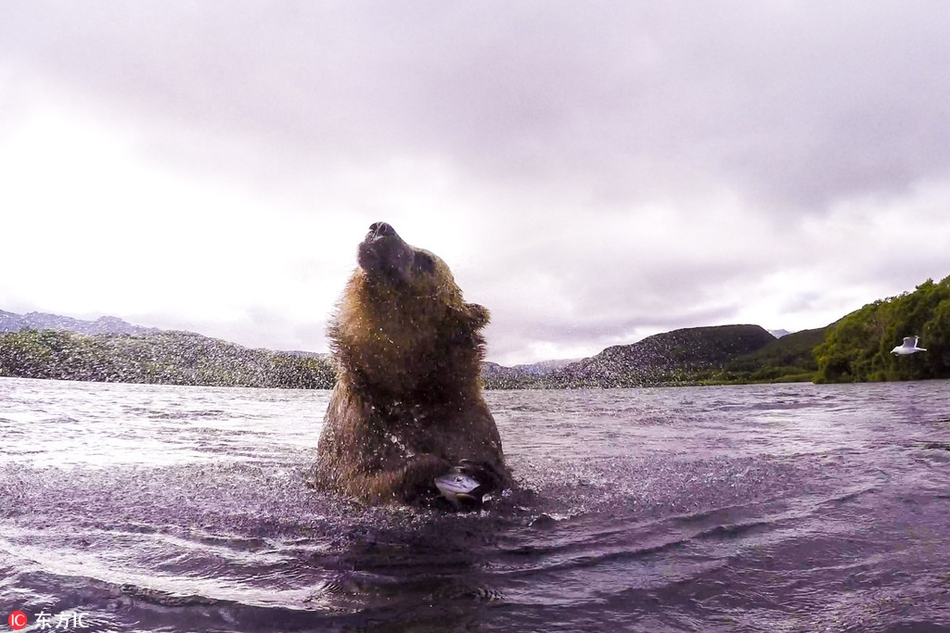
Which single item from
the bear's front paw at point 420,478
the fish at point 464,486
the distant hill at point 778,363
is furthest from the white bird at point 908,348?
the distant hill at point 778,363

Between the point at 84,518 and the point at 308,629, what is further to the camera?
the point at 84,518

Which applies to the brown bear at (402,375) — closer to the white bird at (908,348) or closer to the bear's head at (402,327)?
the bear's head at (402,327)

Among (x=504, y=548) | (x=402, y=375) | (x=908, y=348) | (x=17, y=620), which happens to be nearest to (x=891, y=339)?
(x=908, y=348)

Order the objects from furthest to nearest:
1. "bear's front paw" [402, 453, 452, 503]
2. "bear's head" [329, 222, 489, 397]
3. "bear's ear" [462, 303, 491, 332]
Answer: "bear's ear" [462, 303, 491, 332]
"bear's head" [329, 222, 489, 397]
"bear's front paw" [402, 453, 452, 503]

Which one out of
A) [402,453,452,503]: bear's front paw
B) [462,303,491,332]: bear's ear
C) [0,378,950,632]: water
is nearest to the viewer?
[0,378,950,632]: water

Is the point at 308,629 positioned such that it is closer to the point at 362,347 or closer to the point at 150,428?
the point at 362,347

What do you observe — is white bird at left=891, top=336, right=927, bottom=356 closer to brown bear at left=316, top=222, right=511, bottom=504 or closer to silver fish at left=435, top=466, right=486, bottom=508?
brown bear at left=316, top=222, right=511, bottom=504

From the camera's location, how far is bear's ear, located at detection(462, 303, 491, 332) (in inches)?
238

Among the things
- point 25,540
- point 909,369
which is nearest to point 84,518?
point 25,540

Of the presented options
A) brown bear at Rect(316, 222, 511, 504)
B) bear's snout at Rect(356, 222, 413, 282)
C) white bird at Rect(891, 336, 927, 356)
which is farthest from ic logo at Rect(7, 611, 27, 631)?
white bird at Rect(891, 336, 927, 356)

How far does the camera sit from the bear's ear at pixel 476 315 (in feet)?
19.9

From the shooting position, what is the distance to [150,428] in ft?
42.8

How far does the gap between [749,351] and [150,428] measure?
404ft

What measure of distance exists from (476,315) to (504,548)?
2350 mm
